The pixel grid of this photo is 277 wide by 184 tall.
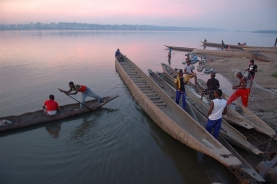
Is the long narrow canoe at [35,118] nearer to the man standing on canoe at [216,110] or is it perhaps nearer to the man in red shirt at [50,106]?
the man in red shirt at [50,106]

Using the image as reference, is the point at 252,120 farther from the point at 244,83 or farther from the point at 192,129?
the point at 192,129

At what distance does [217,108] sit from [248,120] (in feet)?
8.18

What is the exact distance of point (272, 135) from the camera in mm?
5938

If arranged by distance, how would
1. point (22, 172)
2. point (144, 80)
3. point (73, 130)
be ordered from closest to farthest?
point (22, 172) < point (73, 130) < point (144, 80)

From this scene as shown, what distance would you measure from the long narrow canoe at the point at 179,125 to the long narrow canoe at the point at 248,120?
171 cm

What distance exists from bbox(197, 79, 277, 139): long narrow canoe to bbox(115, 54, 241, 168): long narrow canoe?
171 centimetres

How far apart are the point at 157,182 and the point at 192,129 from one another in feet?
7.06

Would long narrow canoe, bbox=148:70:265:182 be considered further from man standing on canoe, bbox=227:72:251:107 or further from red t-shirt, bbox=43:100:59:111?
red t-shirt, bbox=43:100:59:111

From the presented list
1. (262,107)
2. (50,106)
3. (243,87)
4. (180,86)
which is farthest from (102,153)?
(262,107)

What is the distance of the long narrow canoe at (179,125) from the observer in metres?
4.69

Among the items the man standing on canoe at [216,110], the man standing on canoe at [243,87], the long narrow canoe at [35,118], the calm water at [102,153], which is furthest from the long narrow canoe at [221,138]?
the long narrow canoe at [35,118]

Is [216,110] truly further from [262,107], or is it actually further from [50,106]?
[50,106]

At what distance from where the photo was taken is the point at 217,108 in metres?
5.11

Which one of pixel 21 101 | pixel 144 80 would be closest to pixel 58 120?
pixel 21 101
